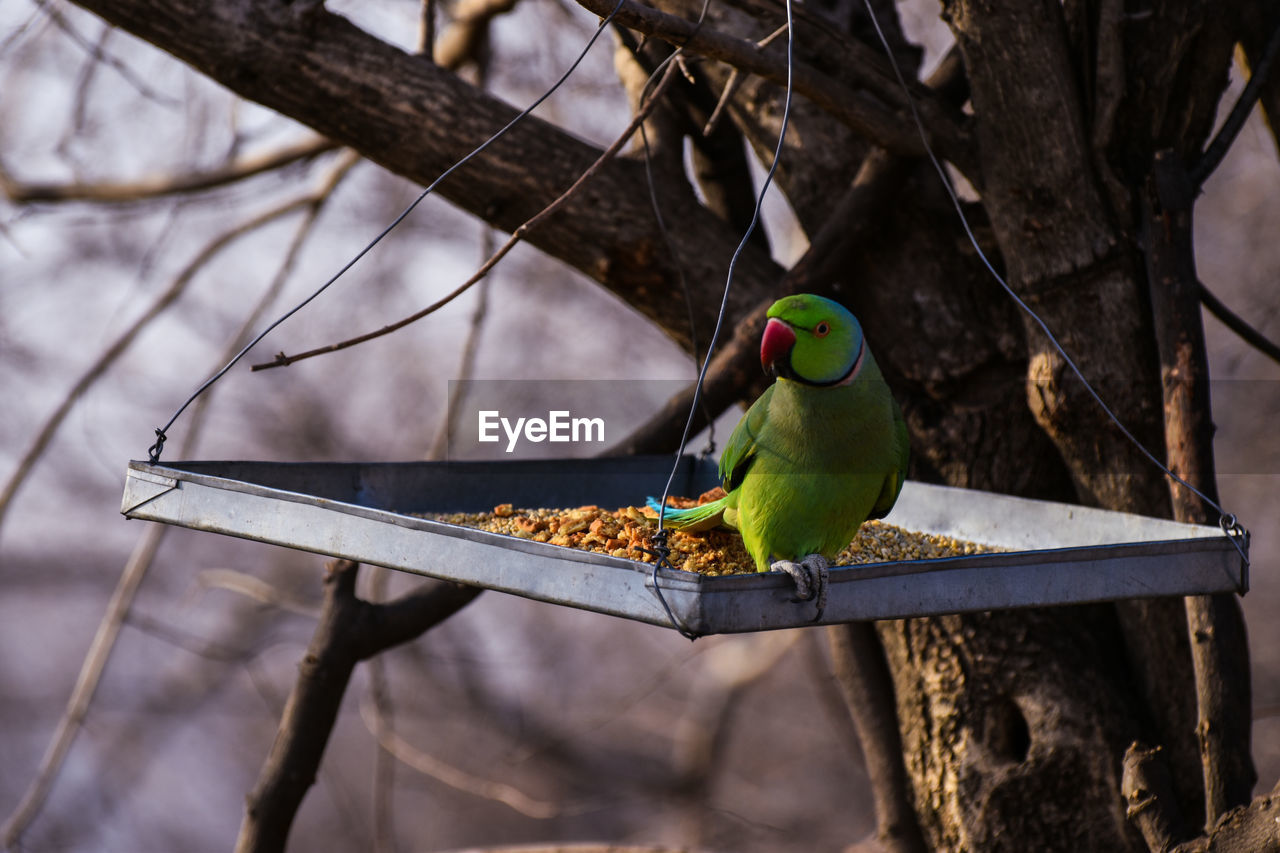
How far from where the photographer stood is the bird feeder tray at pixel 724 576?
1.29 metres

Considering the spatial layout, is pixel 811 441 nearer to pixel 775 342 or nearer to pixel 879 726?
pixel 775 342

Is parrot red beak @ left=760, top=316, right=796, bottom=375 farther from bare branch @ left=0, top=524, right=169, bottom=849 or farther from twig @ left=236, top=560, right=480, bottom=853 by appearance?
bare branch @ left=0, top=524, right=169, bottom=849

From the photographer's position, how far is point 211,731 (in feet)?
20.1

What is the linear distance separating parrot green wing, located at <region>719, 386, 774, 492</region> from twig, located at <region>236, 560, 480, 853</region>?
1.08 m

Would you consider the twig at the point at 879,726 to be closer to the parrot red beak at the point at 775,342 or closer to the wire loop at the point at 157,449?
the parrot red beak at the point at 775,342

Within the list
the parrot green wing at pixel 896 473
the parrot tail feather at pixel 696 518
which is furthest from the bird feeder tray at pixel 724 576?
the parrot tail feather at pixel 696 518

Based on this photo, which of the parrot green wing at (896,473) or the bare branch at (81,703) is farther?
the bare branch at (81,703)

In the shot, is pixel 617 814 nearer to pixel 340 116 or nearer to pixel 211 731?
pixel 211 731

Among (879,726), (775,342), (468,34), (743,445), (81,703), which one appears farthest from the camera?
(468,34)

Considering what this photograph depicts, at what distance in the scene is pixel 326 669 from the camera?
8.64 feet

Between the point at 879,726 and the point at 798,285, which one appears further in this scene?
the point at 879,726

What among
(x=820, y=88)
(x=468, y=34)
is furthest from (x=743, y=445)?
(x=468, y=34)

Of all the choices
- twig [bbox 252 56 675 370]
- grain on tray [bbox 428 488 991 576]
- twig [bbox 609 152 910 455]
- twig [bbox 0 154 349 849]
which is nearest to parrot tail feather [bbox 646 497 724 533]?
grain on tray [bbox 428 488 991 576]

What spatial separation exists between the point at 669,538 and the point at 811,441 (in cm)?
42
